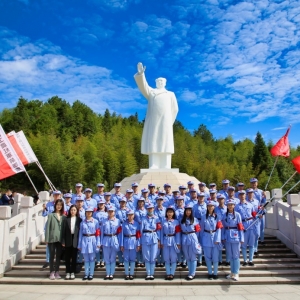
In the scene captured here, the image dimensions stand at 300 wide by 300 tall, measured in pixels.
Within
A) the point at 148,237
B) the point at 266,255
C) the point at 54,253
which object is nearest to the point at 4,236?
the point at 54,253

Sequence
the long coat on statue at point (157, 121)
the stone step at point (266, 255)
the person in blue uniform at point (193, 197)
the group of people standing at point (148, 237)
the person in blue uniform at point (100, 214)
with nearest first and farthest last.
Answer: the group of people standing at point (148, 237) → the person in blue uniform at point (100, 214) → the person in blue uniform at point (193, 197) → the stone step at point (266, 255) → the long coat on statue at point (157, 121)

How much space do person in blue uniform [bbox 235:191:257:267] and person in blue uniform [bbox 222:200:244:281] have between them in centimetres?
75

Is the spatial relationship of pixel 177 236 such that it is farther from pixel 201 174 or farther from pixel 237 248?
pixel 201 174

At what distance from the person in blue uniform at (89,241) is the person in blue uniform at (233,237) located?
7.76 ft

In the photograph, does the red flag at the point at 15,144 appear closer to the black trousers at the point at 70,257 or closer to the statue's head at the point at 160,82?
the black trousers at the point at 70,257

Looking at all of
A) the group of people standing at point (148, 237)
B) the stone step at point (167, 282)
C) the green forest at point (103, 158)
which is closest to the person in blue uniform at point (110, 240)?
the group of people standing at point (148, 237)

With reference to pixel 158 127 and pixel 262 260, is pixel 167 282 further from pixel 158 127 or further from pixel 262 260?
pixel 158 127

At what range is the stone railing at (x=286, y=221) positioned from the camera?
676 centimetres

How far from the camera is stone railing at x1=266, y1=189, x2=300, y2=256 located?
6762mm

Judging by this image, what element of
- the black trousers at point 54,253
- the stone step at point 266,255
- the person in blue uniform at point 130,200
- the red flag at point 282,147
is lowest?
the stone step at point 266,255

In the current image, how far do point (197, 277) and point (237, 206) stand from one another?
5.63 ft

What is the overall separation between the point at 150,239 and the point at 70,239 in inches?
57.9

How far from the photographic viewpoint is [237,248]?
17.5 feet
